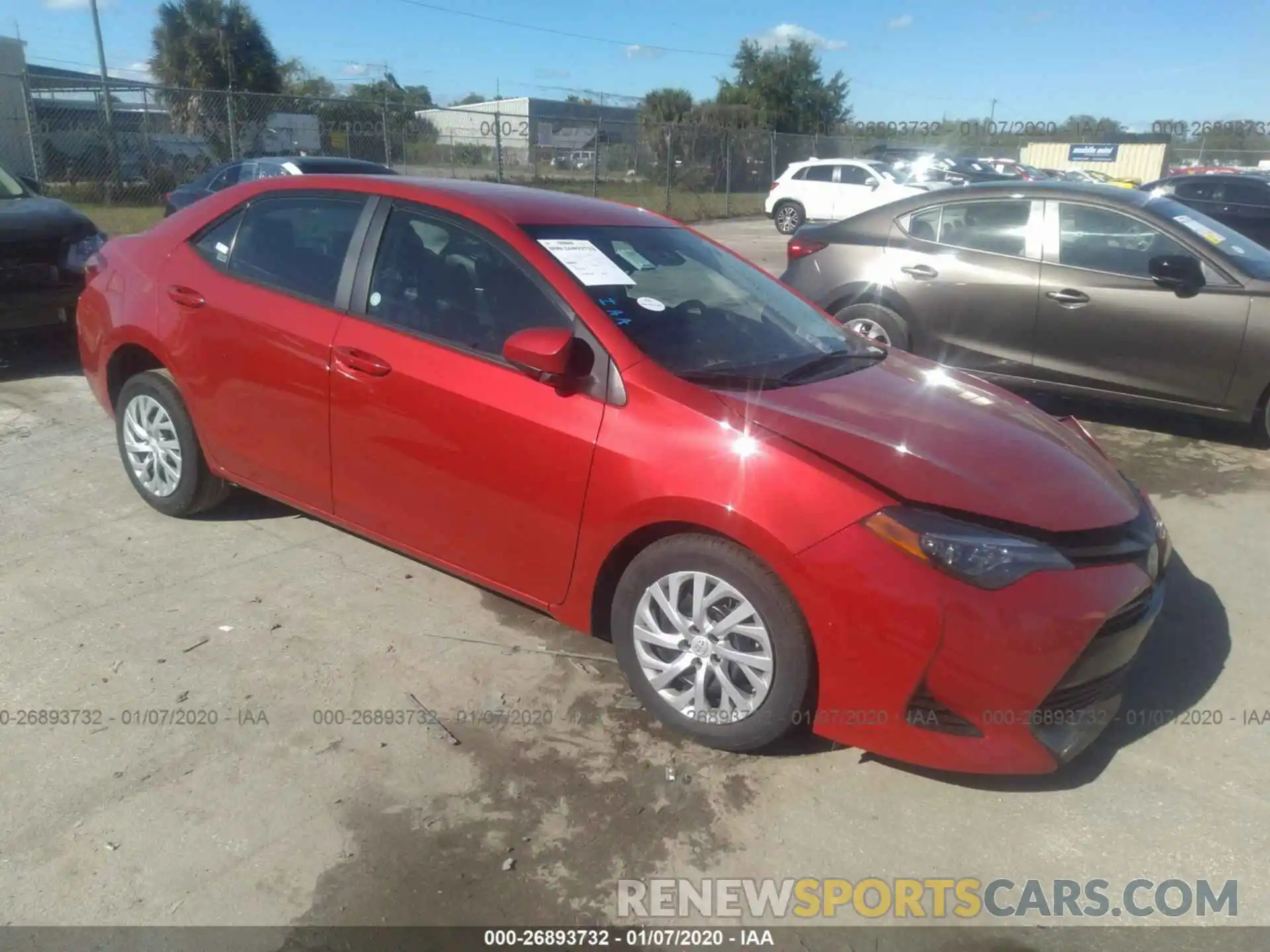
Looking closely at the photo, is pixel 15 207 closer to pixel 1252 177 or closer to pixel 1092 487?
pixel 1092 487

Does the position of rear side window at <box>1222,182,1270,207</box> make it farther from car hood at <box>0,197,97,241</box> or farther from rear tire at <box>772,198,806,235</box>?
car hood at <box>0,197,97,241</box>

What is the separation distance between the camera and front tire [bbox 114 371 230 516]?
4.39 metres

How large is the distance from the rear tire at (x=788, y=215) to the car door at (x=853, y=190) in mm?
836

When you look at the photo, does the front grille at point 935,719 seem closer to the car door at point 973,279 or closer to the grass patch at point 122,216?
the car door at point 973,279

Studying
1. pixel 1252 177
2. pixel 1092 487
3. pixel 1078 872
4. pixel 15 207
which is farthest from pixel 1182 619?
pixel 1252 177

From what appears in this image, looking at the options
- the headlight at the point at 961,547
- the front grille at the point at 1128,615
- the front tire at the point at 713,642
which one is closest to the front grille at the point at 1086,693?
the front grille at the point at 1128,615

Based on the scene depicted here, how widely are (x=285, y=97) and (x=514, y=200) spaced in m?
17.1

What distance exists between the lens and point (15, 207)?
748 cm

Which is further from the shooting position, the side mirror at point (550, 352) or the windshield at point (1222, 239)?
the windshield at point (1222, 239)

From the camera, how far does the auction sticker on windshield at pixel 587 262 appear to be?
340 centimetres

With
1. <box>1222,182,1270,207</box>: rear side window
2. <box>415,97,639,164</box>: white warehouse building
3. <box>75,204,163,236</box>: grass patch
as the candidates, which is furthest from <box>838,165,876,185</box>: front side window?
<box>75,204,163,236</box>: grass patch

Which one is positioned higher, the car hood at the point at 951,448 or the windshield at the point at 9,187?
the windshield at the point at 9,187

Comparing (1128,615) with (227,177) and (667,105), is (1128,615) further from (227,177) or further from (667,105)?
(667,105)

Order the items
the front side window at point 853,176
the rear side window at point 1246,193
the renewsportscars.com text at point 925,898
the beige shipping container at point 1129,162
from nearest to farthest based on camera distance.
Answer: the renewsportscars.com text at point 925,898
the rear side window at point 1246,193
the front side window at point 853,176
the beige shipping container at point 1129,162
